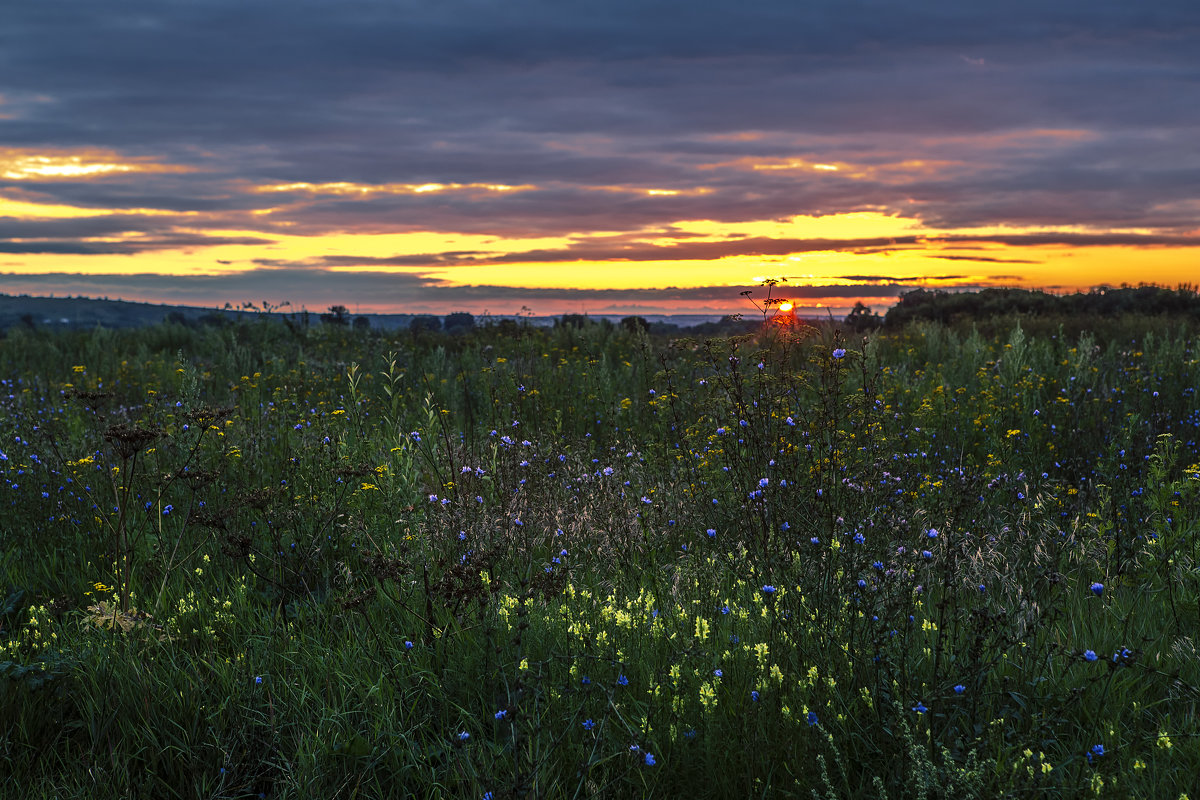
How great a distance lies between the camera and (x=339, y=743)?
297cm

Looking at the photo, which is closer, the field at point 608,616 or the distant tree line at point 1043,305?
the field at point 608,616

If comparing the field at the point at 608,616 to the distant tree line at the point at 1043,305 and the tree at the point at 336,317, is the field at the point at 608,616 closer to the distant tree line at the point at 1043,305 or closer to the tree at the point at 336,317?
the tree at the point at 336,317

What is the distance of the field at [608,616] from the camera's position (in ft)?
9.12

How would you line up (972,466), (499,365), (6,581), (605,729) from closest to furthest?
(605,729)
(6,581)
(972,466)
(499,365)

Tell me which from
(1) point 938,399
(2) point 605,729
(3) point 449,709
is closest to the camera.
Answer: (2) point 605,729

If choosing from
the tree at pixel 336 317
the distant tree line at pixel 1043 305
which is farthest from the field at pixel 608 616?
the distant tree line at pixel 1043 305

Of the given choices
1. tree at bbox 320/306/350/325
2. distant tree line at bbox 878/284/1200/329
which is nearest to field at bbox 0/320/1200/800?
tree at bbox 320/306/350/325

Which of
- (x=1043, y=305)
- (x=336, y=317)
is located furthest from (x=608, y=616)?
(x=1043, y=305)

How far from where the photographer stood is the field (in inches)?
109

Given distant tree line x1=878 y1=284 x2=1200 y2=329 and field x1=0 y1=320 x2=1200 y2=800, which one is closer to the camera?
field x1=0 y1=320 x2=1200 y2=800

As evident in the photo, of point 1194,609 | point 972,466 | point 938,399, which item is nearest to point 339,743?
point 1194,609

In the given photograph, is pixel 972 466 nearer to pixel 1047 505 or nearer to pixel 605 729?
pixel 1047 505

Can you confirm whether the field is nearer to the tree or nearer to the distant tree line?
the tree

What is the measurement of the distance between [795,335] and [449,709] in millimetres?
2566
